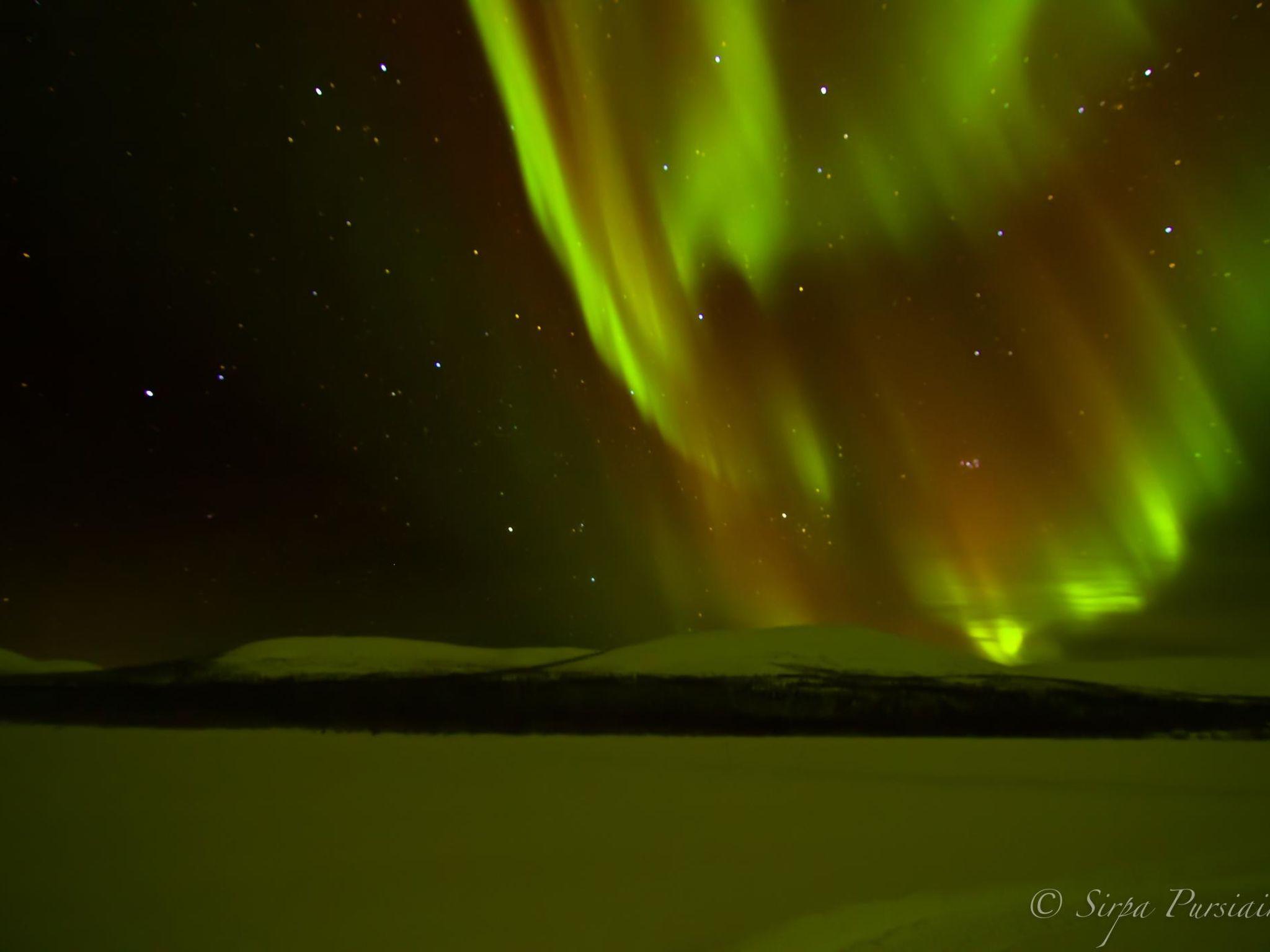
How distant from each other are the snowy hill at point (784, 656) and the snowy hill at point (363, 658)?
0.82ft

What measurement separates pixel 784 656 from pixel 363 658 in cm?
131

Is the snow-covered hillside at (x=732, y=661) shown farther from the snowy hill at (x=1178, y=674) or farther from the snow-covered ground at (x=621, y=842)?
the snow-covered ground at (x=621, y=842)

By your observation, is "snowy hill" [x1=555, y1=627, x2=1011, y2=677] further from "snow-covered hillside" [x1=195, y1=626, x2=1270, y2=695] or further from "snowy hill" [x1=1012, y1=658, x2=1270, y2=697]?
"snowy hill" [x1=1012, y1=658, x2=1270, y2=697]

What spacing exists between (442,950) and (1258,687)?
7.26 ft

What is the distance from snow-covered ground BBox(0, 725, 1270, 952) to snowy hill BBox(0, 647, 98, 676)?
0.41 metres

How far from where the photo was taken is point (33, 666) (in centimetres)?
251

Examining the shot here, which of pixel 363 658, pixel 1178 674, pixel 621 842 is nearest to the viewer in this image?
pixel 621 842

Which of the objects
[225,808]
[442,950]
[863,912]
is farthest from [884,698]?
[225,808]

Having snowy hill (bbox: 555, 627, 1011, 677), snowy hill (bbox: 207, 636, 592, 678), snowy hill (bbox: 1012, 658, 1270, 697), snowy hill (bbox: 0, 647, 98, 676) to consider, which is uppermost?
snowy hill (bbox: 0, 647, 98, 676)

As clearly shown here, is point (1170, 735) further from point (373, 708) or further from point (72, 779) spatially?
point (72, 779)

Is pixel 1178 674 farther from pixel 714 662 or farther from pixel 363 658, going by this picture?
pixel 363 658

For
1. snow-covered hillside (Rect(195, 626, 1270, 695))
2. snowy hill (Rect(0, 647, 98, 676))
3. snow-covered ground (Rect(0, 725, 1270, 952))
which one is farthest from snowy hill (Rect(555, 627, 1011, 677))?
snowy hill (Rect(0, 647, 98, 676))

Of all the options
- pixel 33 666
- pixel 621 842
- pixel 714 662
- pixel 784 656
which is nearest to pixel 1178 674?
pixel 784 656

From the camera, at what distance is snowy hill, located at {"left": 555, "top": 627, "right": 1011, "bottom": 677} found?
7.14 feet
